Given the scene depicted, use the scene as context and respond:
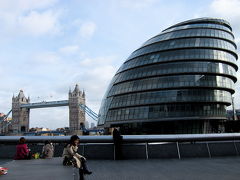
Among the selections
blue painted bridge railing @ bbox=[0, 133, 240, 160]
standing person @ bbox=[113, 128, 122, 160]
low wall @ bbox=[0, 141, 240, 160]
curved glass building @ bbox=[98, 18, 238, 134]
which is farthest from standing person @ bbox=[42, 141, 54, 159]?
curved glass building @ bbox=[98, 18, 238, 134]

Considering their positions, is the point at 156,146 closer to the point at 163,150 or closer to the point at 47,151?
the point at 163,150

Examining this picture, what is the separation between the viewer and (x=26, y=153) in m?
10.6

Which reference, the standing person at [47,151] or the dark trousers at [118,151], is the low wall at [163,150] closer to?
the dark trousers at [118,151]

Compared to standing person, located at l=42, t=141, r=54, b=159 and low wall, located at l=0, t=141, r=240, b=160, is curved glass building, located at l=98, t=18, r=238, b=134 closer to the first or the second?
low wall, located at l=0, t=141, r=240, b=160

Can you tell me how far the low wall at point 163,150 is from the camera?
11992 millimetres

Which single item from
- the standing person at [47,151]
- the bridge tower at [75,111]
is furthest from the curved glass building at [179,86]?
the bridge tower at [75,111]

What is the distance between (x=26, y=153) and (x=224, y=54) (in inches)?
1826

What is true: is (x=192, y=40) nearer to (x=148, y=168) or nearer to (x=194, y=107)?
(x=194, y=107)

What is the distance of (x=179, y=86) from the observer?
143ft

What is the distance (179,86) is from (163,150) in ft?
108

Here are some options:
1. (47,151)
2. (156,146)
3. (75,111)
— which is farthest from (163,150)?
(75,111)

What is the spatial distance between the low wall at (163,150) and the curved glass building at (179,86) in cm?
3086

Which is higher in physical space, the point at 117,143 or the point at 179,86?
the point at 179,86

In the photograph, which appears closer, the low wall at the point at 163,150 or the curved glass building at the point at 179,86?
the low wall at the point at 163,150
